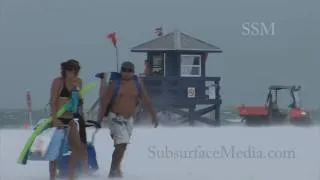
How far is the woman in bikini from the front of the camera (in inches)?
238

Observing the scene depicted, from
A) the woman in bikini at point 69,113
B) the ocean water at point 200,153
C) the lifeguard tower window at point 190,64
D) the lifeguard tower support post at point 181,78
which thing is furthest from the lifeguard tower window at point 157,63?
the woman in bikini at point 69,113

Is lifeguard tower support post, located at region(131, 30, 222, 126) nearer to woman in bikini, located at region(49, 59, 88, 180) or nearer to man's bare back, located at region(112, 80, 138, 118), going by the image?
man's bare back, located at region(112, 80, 138, 118)

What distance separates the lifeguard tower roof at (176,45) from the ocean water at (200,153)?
718 millimetres

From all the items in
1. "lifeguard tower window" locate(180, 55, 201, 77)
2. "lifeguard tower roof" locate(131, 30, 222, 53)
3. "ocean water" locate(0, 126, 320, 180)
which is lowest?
"ocean water" locate(0, 126, 320, 180)

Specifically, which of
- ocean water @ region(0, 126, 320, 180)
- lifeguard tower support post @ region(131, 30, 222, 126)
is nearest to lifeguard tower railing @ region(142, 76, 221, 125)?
lifeguard tower support post @ region(131, 30, 222, 126)

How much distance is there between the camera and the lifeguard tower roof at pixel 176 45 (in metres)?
6.72

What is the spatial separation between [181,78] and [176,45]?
0.31 m

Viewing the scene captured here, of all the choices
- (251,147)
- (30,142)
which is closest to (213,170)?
(251,147)

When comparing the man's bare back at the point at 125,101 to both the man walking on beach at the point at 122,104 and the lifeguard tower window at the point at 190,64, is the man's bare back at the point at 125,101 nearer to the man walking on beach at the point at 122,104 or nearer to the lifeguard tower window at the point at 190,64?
the man walking on beach at the point at 122,104

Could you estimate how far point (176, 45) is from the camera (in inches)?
266

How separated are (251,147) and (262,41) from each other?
97cm

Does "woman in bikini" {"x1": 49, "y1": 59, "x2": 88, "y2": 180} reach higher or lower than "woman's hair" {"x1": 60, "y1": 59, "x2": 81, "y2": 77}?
lower

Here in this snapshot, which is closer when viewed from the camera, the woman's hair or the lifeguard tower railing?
the woman's hair

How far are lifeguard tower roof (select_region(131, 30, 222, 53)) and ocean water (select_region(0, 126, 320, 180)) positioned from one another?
0.72m
